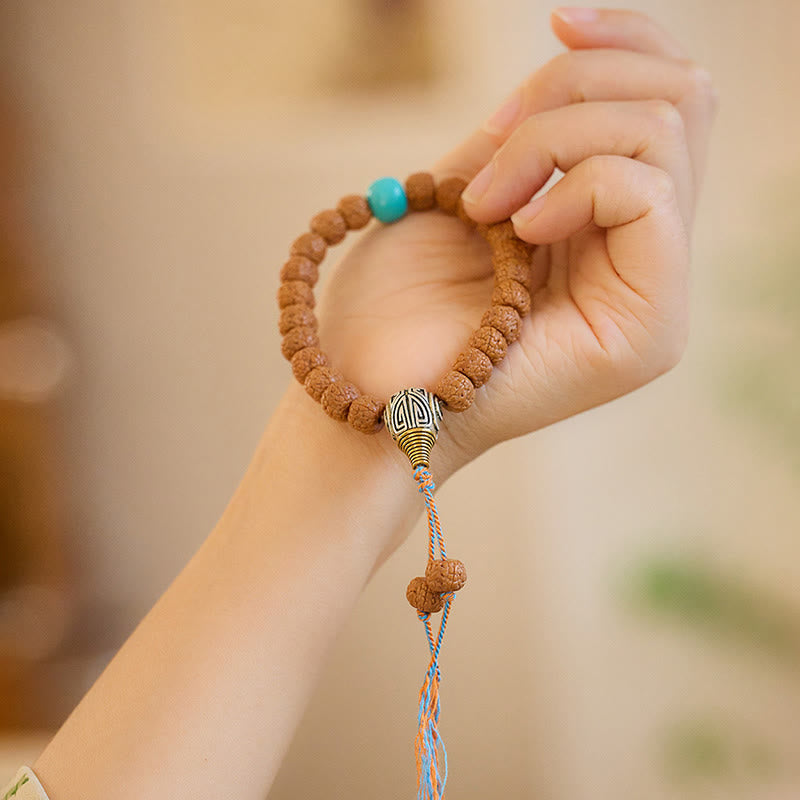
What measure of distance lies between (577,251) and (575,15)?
261mm

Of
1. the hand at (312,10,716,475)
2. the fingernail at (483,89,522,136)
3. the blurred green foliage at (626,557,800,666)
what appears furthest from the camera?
the blurred green foliage at (626,557,800,666)

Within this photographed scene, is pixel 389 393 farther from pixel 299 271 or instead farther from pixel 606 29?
pixel 606 29

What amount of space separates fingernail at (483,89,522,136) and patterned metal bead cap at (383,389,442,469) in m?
0.36

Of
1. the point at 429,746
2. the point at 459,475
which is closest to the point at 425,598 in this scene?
the point at 429,746

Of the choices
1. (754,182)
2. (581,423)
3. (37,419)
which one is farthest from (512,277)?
(37,419)

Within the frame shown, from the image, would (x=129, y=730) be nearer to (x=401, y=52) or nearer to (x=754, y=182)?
(x=401, y=52)

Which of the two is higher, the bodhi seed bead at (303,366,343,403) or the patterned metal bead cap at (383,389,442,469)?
the bodhi seed bead at (303,366,343,403)

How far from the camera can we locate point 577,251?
839 millimetres

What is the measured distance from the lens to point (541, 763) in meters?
1.66

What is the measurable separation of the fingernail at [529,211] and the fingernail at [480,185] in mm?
58

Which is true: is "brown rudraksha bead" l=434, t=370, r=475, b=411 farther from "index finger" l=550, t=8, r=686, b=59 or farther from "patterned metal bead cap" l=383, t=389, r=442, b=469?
"index finger" l=550, t=8, r=686, b=59

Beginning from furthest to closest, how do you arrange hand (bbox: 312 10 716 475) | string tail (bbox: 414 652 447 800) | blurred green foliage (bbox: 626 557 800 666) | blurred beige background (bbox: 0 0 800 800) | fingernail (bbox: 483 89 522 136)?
blurred beige background (bbox: 0 0 800 800) → blurred green foliage (bbox: 626 557 800 666) → fingernail (bbox: 483 89 522 136) → hand (bbox: 312 10 716 475) → string tail (bbox: 414 652 447 800)

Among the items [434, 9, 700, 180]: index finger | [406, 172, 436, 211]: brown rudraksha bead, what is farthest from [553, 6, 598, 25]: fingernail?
[406, 172, 436, 211]: brown rudraksha bead

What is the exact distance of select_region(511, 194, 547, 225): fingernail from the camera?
76cm
